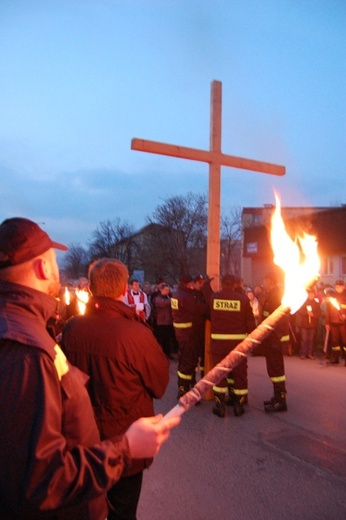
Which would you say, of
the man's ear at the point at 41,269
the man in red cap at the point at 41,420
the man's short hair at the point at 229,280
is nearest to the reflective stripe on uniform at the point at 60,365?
the man in red cap at the point at 41,420

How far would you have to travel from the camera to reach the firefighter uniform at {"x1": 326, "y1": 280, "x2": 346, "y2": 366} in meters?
11.1

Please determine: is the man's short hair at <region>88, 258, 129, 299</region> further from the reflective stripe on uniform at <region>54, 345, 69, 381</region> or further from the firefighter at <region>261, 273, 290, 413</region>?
the firefighter at <region>261, 273, 290, 413</region>

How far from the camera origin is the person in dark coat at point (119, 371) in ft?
9.42

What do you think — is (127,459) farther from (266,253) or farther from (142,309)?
(266,253)

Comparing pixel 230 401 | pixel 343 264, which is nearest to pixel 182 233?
pixel 343 264

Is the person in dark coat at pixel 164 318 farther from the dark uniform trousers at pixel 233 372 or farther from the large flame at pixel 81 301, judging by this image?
the dark uniform trousers at pixel 233 372

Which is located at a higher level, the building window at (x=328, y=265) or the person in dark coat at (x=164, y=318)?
the building window at (x=328, y=265)

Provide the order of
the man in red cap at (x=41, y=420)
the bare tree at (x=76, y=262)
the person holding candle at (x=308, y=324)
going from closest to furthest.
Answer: the man in red cap at (x=41, y=420)
the person holding candle at (x=308, y=324)
the bare tree at (x=76, y=262)

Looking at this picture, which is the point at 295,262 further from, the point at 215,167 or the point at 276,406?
the point at 215,167

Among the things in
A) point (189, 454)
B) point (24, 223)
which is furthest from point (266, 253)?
point (24, 223)

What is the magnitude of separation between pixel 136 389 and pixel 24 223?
1.55 m

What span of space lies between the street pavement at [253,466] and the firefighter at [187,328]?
466 millimetres

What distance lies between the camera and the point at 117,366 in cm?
287

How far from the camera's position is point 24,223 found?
180cm
